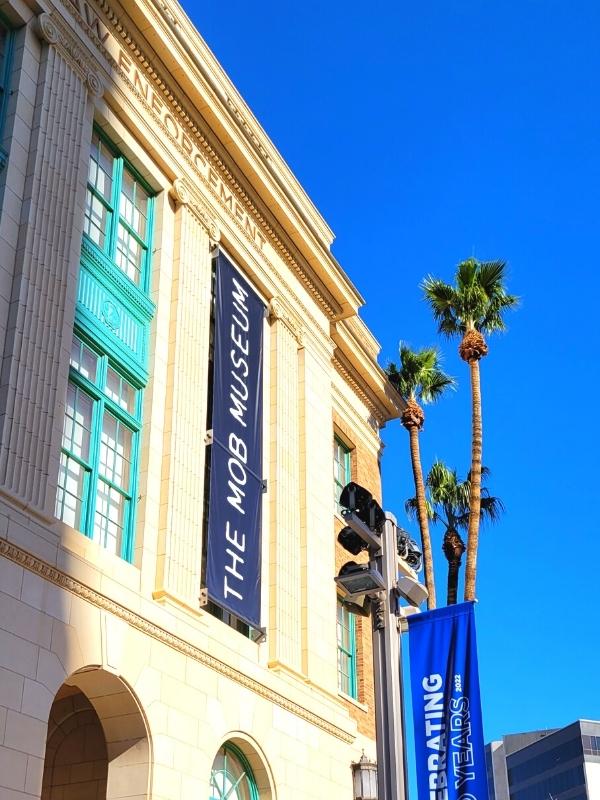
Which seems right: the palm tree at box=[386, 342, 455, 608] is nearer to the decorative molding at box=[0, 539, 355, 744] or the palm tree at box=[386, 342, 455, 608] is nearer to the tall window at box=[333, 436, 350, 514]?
the tall window at box=[333, 436, 350, 514]

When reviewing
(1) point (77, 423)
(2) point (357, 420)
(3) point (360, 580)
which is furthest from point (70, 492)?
(2) point (357, 420)

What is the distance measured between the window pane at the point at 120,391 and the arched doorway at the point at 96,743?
450 centimetres

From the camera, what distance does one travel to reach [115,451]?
1764 centimetres

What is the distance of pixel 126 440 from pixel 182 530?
173 centimetres

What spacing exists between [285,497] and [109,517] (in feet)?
20.6

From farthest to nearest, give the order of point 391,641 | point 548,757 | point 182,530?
point 548,757 < point 182,530 < point 391,641

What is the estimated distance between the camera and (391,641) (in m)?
11.6

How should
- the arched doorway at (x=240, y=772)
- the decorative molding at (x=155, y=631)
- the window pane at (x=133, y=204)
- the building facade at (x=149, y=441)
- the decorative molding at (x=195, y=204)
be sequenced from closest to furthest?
1. the decorative molding at (x=155, y=631)
2. the building facade at (x=149, y=441)
3. the arched doorway at (x=240, y=772)
4. the window pane at (x=133, y=204)
5. the decorative molding at (x=195, y=204)

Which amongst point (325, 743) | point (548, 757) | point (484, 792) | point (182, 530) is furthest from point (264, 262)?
point (548, 757)

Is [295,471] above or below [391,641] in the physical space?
above

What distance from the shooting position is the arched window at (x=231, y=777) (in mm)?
18469

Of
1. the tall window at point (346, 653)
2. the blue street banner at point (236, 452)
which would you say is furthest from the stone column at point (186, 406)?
the tall window at point (346, 653)

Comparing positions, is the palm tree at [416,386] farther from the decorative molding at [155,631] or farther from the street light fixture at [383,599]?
the street light fixture at [383,599]

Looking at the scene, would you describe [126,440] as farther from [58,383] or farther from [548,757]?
[548,757]
